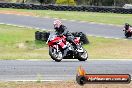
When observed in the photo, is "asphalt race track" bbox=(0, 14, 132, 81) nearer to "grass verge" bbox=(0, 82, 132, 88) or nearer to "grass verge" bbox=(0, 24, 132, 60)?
"grass verge" bbox=(0, 82, 132, 88)

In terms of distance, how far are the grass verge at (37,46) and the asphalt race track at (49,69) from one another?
17.7 feet

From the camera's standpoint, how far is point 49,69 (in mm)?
14125

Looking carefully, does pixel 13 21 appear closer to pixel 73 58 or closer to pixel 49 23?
pixel 49 23

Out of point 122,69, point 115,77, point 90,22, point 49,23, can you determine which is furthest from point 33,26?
point 115,77

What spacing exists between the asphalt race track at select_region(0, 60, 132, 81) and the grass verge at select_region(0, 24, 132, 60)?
17.7 ft

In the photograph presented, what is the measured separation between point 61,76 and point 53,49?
4.22m

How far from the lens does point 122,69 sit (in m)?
14.5

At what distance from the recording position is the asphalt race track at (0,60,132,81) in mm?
12695

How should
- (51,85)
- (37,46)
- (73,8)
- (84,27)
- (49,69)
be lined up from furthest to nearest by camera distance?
(73,8)
(84,27)
(37,46)
(49,69)
(51,85)

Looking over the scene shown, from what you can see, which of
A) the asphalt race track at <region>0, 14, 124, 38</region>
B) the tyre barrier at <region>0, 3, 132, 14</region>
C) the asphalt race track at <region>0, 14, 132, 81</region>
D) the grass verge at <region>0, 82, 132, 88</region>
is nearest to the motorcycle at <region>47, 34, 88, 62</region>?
the asphalt race track at <region>0, 14, 132, 81</region>

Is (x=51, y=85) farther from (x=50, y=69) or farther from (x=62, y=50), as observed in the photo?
(x=62, y=50)

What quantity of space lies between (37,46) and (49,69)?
11.5 meters

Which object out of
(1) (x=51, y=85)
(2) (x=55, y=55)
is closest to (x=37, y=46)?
(2) (x=55, y=55)

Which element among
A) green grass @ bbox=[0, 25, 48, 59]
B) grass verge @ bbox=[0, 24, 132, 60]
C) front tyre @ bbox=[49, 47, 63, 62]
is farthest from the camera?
green grass @ bbox=[0, 25, 48, 59]
